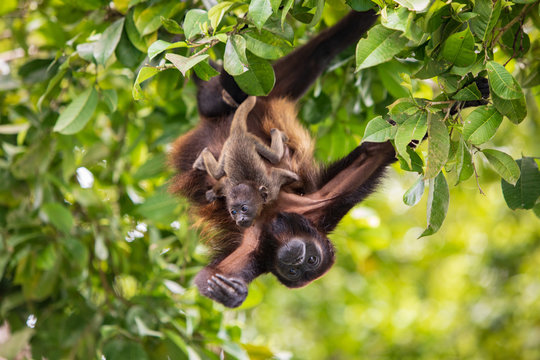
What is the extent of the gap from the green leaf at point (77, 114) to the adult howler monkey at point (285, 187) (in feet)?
1.49

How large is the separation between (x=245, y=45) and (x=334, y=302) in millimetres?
6609

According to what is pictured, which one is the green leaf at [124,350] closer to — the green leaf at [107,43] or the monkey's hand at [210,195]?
the monkey's hand at [210,195]

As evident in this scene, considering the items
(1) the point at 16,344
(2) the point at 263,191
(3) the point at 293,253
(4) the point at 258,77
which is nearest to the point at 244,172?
(2) the point at 263,191

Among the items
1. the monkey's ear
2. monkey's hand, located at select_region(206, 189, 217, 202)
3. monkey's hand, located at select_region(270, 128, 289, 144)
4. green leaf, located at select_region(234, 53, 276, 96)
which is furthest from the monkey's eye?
green leaf, located at select_region(234, 53, 276, 96)

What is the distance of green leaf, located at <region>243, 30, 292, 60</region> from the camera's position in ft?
4.89

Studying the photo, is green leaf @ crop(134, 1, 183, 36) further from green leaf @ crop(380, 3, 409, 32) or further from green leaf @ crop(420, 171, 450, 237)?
green leaf @ crop(420, 171, 450, 237)

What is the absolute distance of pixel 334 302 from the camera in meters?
7.66

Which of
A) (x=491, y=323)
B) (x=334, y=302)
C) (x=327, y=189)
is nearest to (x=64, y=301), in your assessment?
(x=327, y=189)

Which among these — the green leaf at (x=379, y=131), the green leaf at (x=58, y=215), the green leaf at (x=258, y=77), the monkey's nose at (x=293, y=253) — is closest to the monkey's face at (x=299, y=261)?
the monkey's nose at (x=293, y=253)

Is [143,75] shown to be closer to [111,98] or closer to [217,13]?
[217,13]

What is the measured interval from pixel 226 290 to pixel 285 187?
0.52m

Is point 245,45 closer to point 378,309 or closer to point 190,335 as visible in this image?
point 190,335

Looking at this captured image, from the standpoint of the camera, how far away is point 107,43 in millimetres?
2025

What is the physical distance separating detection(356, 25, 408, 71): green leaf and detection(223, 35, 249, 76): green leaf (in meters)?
0.29
